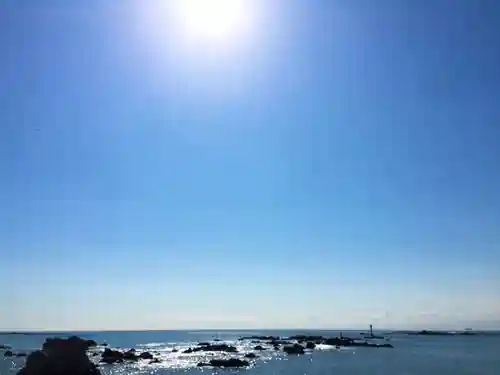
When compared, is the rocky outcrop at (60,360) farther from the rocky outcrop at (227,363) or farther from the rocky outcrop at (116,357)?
the rocky outcrop at (116,357)

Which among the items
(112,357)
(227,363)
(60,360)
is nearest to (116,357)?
(112,357)

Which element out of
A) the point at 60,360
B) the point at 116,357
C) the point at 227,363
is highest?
the point at 60,360

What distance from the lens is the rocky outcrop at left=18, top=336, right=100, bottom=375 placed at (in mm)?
46500

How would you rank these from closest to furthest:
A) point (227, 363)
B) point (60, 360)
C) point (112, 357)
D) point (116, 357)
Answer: point (60, 360) → point (227, 363) → point (112, 357) → point (116, 357)

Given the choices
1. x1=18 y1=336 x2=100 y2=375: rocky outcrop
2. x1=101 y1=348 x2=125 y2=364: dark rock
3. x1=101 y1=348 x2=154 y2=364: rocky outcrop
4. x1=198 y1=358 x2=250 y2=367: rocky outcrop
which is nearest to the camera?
x1=18 y1=336 x2=100 y2=375: rocky outcrop

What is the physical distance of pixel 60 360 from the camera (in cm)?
4762

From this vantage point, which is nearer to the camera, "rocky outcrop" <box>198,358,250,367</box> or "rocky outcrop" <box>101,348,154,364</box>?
"rocky outcrop" <box>198,358,250,367</box>

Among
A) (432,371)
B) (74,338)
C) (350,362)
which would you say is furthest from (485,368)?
(74,338)

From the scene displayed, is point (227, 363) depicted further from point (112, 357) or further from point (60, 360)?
point (60, 360)

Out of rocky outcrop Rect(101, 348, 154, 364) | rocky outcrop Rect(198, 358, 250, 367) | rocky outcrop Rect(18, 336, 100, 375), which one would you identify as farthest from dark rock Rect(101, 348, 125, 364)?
rocky outcrop Rect(18, 336, 100, 375)

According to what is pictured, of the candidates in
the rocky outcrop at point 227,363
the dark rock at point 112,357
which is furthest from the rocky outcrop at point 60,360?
the dark rock at point 112,357

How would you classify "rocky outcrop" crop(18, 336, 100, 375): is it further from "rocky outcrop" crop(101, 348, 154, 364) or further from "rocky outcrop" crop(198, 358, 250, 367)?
"rocky outcrop" crop(101, 348, 154, 364)

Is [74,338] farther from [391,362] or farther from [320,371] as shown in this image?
[391,362]

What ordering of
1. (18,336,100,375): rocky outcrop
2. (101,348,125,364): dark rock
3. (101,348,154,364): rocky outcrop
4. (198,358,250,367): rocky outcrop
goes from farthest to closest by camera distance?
(101,348,154,364): rocky outcrop < (101,348,125,364): dark rock < (198,358,250,367): rocky outcrop < (18,336,100,375): rocky outcrop
